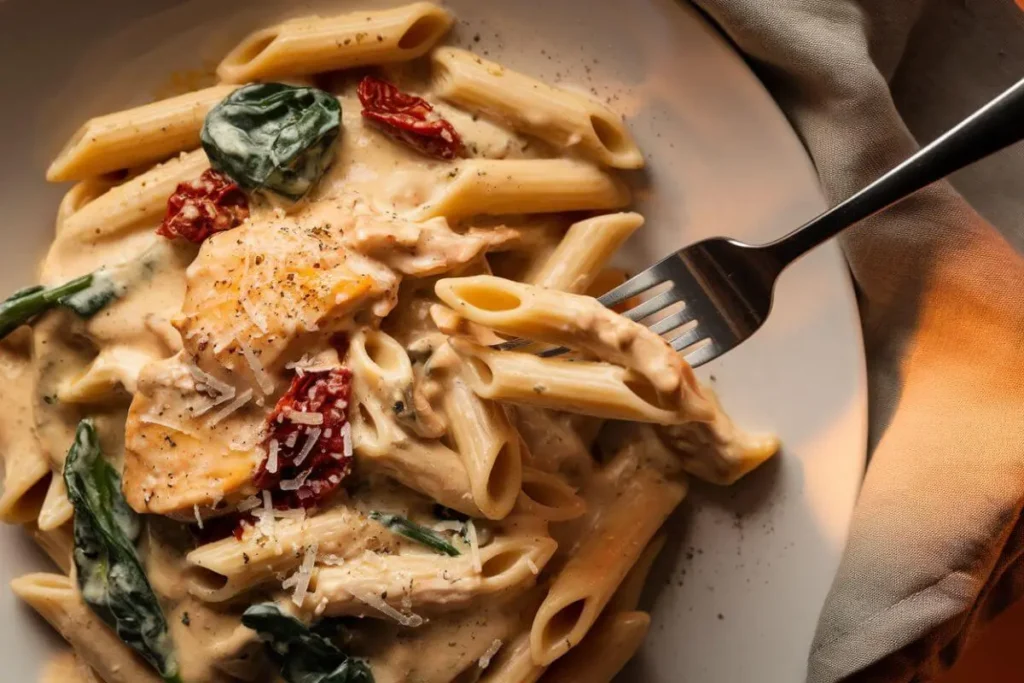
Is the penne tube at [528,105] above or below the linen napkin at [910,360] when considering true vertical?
above

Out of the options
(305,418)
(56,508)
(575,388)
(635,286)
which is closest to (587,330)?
(575,388)

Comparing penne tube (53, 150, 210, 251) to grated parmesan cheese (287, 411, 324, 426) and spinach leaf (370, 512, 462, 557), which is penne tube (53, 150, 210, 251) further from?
spinach leaf (370, 512, 462, 557)

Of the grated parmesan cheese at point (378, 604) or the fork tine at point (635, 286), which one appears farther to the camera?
the fork tine at point (635, 286)

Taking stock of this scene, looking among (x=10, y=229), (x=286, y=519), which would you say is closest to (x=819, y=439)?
(x=286, y=519)

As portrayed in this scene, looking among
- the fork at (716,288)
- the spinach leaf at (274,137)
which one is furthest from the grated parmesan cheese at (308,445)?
the spinach leaf at (274,137)

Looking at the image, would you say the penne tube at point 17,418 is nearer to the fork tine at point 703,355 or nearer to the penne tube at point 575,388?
the penne tube at point 575,388

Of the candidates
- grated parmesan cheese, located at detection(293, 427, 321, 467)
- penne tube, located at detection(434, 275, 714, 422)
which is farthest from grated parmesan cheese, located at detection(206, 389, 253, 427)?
penne tube, located at detection(434, 275, 714, 422)
